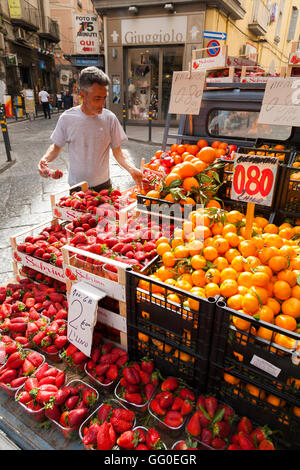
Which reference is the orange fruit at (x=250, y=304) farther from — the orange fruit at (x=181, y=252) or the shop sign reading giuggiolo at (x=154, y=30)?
the shop sign reading giuggiolo at (x=154, y=30)

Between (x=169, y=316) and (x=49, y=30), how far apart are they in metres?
30.6

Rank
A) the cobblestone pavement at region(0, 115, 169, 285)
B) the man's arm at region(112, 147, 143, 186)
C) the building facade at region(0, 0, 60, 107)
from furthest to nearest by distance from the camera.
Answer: the building facade at region(0, 0, 60, 107) < the cobblestone pavement at region(0, 115, 169, 285) < the man's arm at region(112, 147, 143, 186)

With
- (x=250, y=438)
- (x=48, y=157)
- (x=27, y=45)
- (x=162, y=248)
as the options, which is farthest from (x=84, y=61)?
(x=250, y=438)

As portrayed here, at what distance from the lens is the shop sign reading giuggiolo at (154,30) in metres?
12.9

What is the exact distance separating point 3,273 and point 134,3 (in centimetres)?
1400

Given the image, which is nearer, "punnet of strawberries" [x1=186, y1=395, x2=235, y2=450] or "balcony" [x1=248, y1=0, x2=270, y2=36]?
"punnet of strawberries" [x1=186, y1=395, x2=235, y2=450]

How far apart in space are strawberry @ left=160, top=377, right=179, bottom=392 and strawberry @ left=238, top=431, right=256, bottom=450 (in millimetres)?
371

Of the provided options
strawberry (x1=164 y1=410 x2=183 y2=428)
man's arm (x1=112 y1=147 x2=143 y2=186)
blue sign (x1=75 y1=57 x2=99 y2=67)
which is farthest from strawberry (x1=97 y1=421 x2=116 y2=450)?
blue sign (x1=75 y1=57 x2=99 y2=67)

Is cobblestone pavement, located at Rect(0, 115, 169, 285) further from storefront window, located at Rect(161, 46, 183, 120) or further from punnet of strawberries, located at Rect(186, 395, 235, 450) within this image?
storefront window, located at Rect(161, 46, 183, 120)

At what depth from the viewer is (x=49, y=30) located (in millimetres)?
25453

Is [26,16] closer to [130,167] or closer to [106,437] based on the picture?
[130,167]

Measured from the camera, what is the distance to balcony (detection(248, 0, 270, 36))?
1702cm

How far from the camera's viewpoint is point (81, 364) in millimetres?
1780
